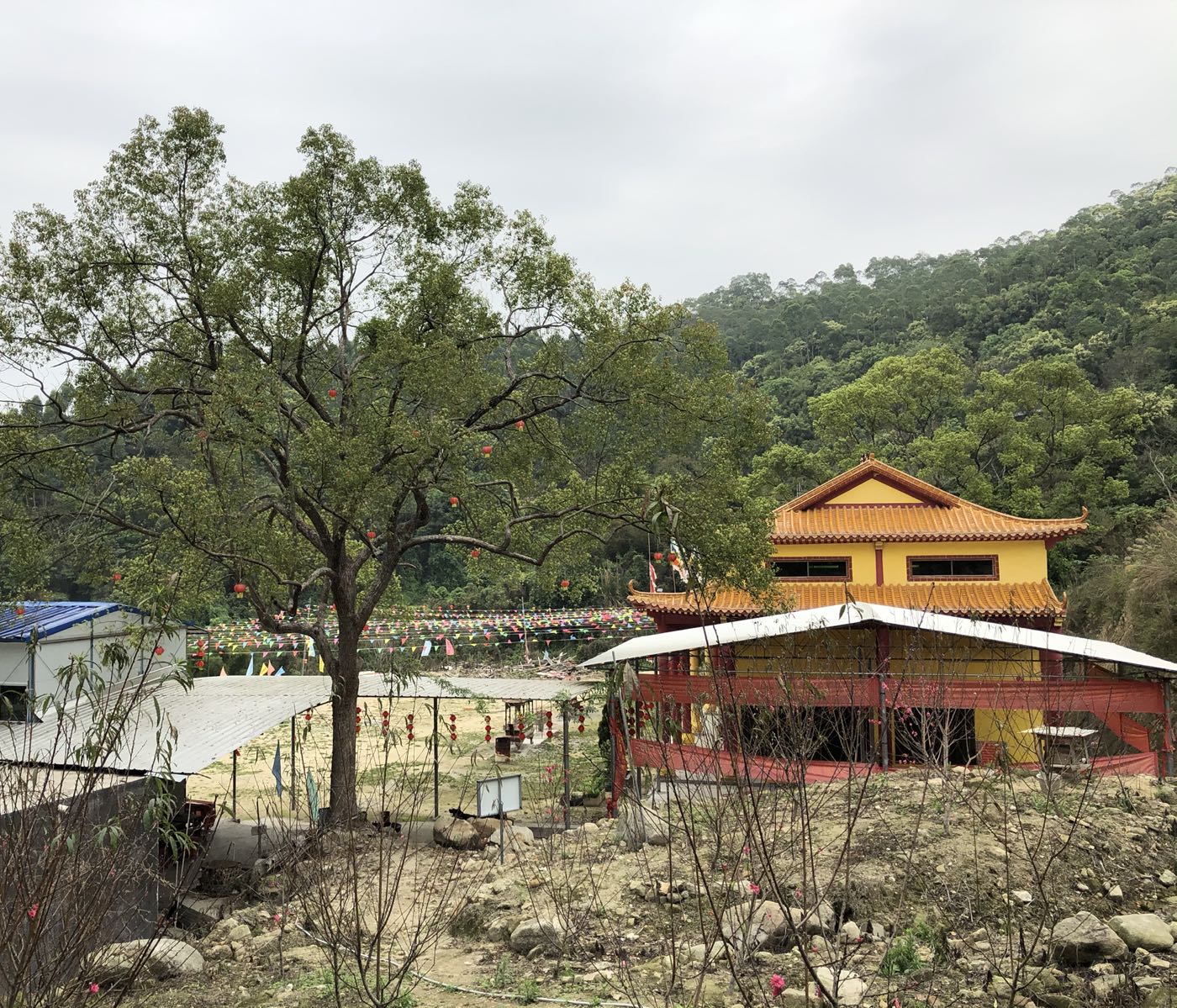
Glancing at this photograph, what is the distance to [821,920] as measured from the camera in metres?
5.30

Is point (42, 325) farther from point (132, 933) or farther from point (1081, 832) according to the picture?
point (1081, 832)

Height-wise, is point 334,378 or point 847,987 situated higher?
point 334,378

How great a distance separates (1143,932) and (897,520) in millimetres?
13416

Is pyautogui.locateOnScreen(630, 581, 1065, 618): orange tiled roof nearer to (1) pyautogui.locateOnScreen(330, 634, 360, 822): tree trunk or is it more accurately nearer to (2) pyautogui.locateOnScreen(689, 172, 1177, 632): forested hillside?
(2) pyautogui.locateOnScreen(689, 172, 1177, 632): forested hillside

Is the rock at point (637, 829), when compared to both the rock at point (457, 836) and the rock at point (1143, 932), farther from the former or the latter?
the rock at point (1143, 932)

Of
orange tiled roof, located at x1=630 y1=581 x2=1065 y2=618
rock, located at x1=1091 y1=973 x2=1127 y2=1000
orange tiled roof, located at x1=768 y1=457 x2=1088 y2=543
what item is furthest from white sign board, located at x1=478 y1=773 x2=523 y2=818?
orange tiled roof, located at x1=768 y1=457 x2=1088 y2=543

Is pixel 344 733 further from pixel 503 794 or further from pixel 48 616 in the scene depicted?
pixel 48 616

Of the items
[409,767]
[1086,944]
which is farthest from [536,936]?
[409,767]

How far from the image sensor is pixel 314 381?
12812mm

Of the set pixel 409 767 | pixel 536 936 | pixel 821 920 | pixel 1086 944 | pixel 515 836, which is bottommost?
pixel 409 767

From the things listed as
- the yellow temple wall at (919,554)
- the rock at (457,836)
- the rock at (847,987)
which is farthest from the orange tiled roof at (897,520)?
the rock at (847,987)

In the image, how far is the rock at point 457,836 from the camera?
→ 11070 mm

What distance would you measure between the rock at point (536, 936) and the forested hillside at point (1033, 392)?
27.9 feet

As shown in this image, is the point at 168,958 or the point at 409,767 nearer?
the point at 168,958
